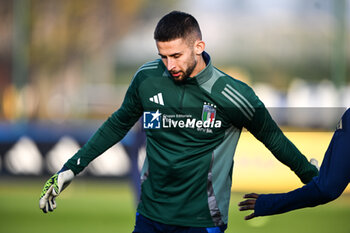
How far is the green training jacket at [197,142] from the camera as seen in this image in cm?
419

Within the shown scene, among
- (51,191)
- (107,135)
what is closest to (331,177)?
(107,135)

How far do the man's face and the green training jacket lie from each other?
0.29 feet

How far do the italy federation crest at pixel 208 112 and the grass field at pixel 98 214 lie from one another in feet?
14.7

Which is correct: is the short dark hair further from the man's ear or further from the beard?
the beard

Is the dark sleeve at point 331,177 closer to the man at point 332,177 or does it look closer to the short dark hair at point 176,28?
the man at point 332,177

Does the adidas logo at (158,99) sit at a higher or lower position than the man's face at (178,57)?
lower

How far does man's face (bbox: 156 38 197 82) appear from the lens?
412 centimetres

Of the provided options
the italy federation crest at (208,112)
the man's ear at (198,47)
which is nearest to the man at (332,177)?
the italy federation crest at (208,112)

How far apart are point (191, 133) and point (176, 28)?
65 centimetres

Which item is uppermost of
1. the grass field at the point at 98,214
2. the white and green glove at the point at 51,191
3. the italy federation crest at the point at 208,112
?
the italy federation crest at the point at 208,112

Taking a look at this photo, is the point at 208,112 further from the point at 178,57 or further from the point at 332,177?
the point at 332,177

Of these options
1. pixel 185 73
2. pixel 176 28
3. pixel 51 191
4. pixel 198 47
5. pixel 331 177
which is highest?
pixel 176 28

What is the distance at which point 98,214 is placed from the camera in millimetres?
9836

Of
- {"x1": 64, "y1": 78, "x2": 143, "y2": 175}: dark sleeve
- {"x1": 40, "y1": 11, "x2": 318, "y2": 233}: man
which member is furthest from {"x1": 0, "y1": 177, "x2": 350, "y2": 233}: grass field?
{"x1": 40, "y1": 11, "x2": 318, "y2": 233}: man
